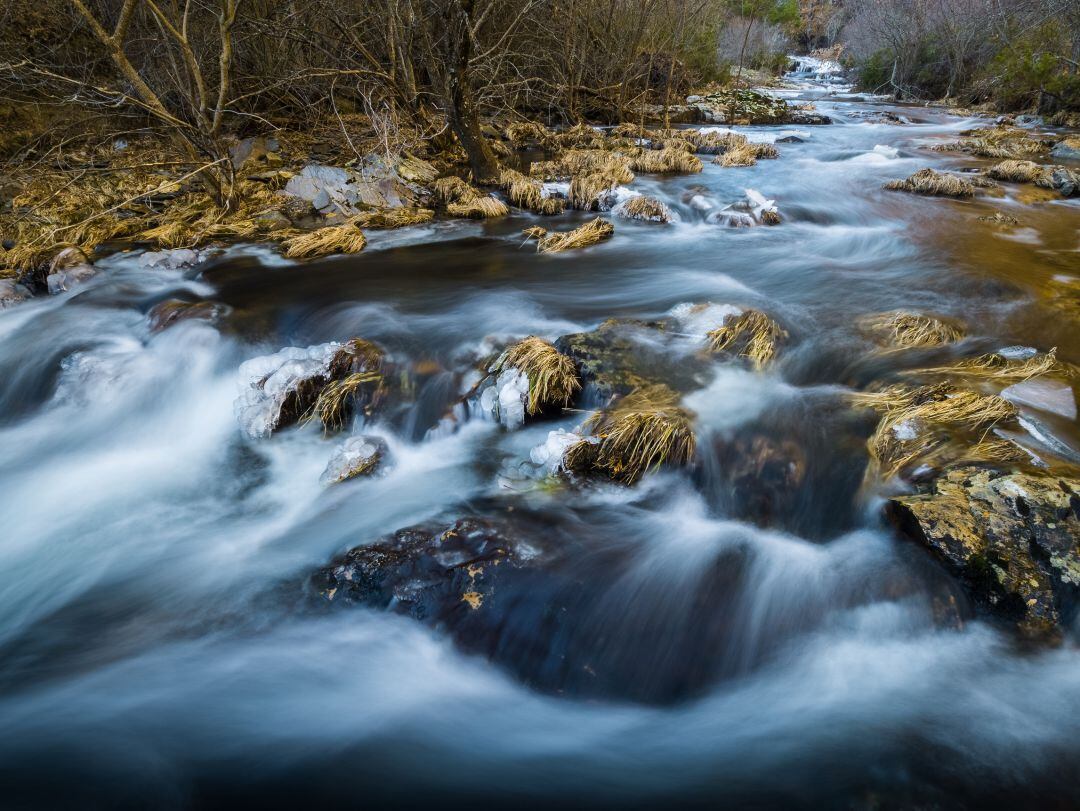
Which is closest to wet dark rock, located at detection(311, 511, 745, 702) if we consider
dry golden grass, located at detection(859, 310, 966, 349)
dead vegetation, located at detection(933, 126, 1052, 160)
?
dry golden grass, located at detection(859, 310, 966, 349)

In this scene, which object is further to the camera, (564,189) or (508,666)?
(564,189)

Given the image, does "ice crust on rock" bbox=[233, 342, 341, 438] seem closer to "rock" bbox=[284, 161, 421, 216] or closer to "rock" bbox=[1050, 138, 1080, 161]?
"rock" bbox=[284, 161, 421, 216]

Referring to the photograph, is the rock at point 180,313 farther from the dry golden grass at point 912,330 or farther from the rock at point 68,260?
the dry golden grass at point 912,330

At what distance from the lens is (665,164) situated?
12578 millimetres

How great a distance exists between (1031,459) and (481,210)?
26.8 ft

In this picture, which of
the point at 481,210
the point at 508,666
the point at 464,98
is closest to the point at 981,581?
the point at 508,666

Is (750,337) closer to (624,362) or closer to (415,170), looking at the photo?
(624,362)

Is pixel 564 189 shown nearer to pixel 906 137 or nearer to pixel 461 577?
pixel 461 577

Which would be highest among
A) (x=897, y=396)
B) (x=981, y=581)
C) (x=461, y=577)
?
(x=897, y=396)

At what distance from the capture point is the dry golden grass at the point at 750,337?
5207mm

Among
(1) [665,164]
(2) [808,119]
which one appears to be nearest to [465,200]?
(1) [665,164]

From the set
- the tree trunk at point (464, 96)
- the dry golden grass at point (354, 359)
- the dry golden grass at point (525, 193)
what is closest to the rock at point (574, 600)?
the dry golden grass at point (354, 359)

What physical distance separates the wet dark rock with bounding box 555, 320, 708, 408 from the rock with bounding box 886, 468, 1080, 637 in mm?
1998

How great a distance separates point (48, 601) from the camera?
358cm
